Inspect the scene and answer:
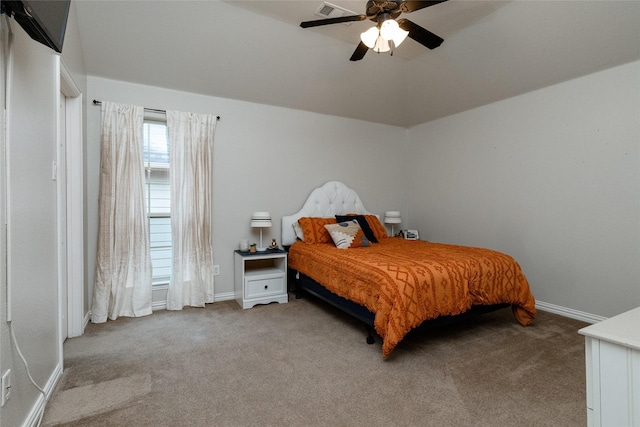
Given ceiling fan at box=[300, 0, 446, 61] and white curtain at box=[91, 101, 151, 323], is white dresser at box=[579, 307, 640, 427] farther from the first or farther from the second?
white curtain at box=[91, 101, 151, 323]

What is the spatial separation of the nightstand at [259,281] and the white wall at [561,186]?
2605mm

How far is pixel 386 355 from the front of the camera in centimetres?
223

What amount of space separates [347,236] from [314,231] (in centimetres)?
55

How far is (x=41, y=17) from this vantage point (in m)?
1.31

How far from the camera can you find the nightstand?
3533 mm

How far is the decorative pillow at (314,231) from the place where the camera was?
12.7ft

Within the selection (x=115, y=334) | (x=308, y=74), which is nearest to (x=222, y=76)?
(x=308, y=74)

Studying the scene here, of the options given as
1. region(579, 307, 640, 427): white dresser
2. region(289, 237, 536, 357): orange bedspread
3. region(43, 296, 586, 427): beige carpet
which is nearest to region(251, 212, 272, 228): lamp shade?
region(289, 237, 536, 357): orange bedspread

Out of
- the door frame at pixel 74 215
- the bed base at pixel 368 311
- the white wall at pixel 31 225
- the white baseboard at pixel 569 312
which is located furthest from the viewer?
the white baseboard at pixel 569 312

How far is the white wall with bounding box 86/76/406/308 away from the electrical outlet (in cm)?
205

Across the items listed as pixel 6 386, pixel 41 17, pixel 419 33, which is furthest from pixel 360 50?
pixel 6 386

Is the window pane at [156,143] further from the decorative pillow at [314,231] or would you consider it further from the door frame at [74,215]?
the decorative pillow at [314,231]

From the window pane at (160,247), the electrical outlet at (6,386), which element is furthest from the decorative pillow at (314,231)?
the electrical outlet at (6,386)

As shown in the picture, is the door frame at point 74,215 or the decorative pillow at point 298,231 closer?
the door frame at point 74,215
